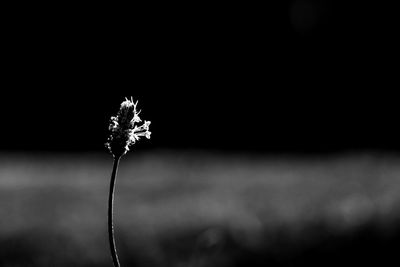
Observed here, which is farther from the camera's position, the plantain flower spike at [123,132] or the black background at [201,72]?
the black background at [201,72]

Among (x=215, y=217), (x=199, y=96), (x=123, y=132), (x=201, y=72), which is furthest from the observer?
(x=201, y=72)

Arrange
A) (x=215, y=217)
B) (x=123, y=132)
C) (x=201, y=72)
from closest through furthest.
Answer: (x=123, y=132) → (x=215, y=217) → (x=201, y=72)

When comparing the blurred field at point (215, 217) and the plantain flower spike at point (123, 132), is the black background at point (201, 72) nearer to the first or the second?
the blurred field at point (215, 217)

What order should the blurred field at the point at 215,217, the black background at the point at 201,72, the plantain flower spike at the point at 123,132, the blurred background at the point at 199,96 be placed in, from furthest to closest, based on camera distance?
the black background at the point at 201,72
the blurred background at the point at 199,96
the blurred field at the point at 215,217
the plantain flower spike at the point at 123,132

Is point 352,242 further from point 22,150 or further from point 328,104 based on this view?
point 22,150

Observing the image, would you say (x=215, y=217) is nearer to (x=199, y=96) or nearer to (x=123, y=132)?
(x=123, y=132)

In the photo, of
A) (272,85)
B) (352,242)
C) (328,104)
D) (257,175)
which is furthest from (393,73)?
(352,242)

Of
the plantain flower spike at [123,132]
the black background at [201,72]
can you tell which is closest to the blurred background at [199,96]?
the black background at [201,72]

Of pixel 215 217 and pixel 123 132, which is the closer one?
pixel 123 132

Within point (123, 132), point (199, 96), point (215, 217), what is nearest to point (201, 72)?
point (199, 96)
